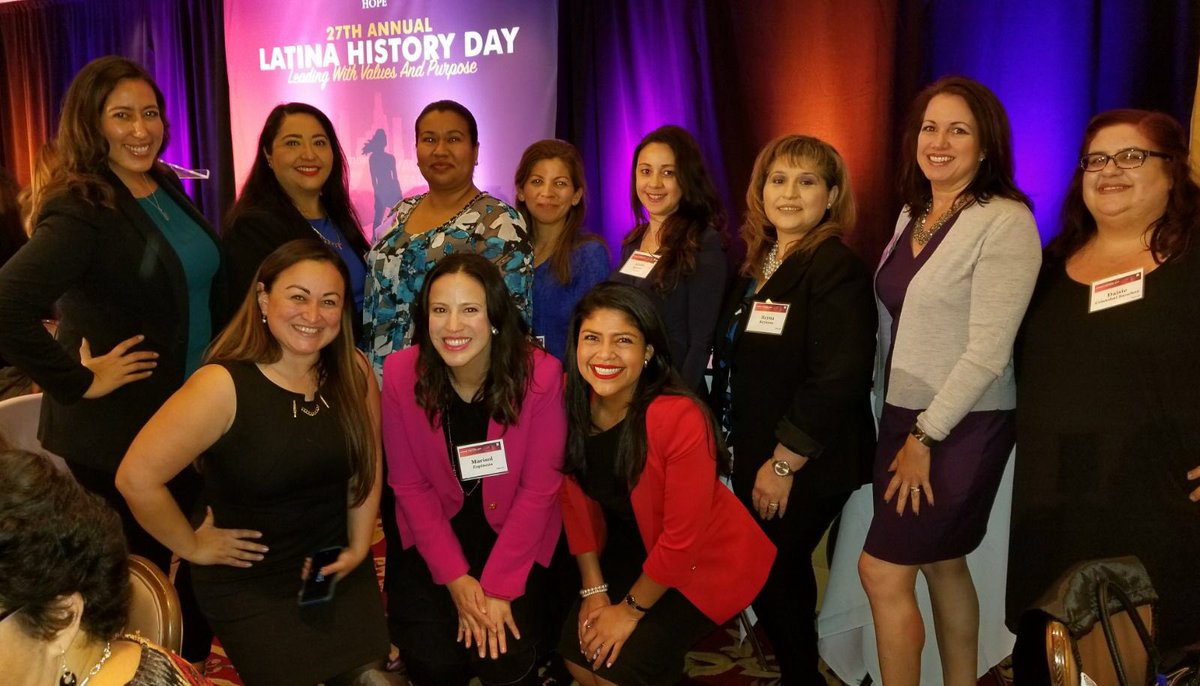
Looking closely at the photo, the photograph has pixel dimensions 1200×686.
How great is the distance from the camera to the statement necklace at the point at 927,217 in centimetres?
222

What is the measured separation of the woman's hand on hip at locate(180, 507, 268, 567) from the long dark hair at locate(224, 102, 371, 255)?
111 cm

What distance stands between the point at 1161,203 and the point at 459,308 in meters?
1.69

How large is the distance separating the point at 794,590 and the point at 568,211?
4.98ft

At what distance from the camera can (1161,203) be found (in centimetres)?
204

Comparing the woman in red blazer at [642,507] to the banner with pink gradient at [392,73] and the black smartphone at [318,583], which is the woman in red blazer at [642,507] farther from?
the banner with pink gradient at [392,73]

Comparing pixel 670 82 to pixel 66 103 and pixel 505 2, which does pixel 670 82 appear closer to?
pixel 505 2

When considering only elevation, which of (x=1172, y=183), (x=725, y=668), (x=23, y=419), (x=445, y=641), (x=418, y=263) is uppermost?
(x=1172, y=183)

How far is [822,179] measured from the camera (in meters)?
2.50

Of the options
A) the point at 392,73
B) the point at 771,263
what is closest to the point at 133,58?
the point at 392,73

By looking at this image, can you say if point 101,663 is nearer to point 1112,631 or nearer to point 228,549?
point 228,549

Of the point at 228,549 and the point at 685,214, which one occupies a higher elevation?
the point at 685,214

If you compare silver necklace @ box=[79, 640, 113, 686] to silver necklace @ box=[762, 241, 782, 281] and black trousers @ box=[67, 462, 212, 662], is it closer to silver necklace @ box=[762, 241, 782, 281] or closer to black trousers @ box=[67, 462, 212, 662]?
black trousers @ box=[67, 462, 212, 662]

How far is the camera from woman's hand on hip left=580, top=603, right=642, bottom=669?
2.20 metres

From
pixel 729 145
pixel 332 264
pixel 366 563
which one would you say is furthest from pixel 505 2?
pixel 366 563
